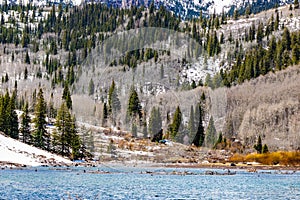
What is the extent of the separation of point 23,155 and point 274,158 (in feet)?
182

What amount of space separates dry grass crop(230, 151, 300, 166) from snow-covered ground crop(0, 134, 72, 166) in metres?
41.7

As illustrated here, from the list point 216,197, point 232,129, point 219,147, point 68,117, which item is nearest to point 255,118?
point 232,129

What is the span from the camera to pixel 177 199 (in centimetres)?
4359

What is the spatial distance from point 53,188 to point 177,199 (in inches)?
516

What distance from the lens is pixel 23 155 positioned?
9131cm

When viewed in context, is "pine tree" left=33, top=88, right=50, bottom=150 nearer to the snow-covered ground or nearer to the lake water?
the snow-covered ground

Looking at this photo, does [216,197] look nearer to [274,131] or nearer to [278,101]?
[274,131]

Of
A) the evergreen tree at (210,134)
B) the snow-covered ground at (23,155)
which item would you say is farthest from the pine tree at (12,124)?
the evergreen tree at (210,134)

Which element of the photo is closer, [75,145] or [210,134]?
[75,145]

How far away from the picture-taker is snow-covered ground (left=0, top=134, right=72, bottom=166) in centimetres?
8811

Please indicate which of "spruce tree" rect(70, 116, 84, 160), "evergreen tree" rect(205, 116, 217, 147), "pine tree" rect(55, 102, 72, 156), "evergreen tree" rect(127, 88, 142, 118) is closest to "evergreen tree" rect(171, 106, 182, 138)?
"evergreen tree" rect(205, 116, 217, 147)

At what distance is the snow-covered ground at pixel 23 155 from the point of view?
8811 cm

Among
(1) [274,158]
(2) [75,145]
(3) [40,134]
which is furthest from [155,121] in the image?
(3) [40,134]

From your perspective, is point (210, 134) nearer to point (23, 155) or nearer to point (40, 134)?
point (40, 134)
